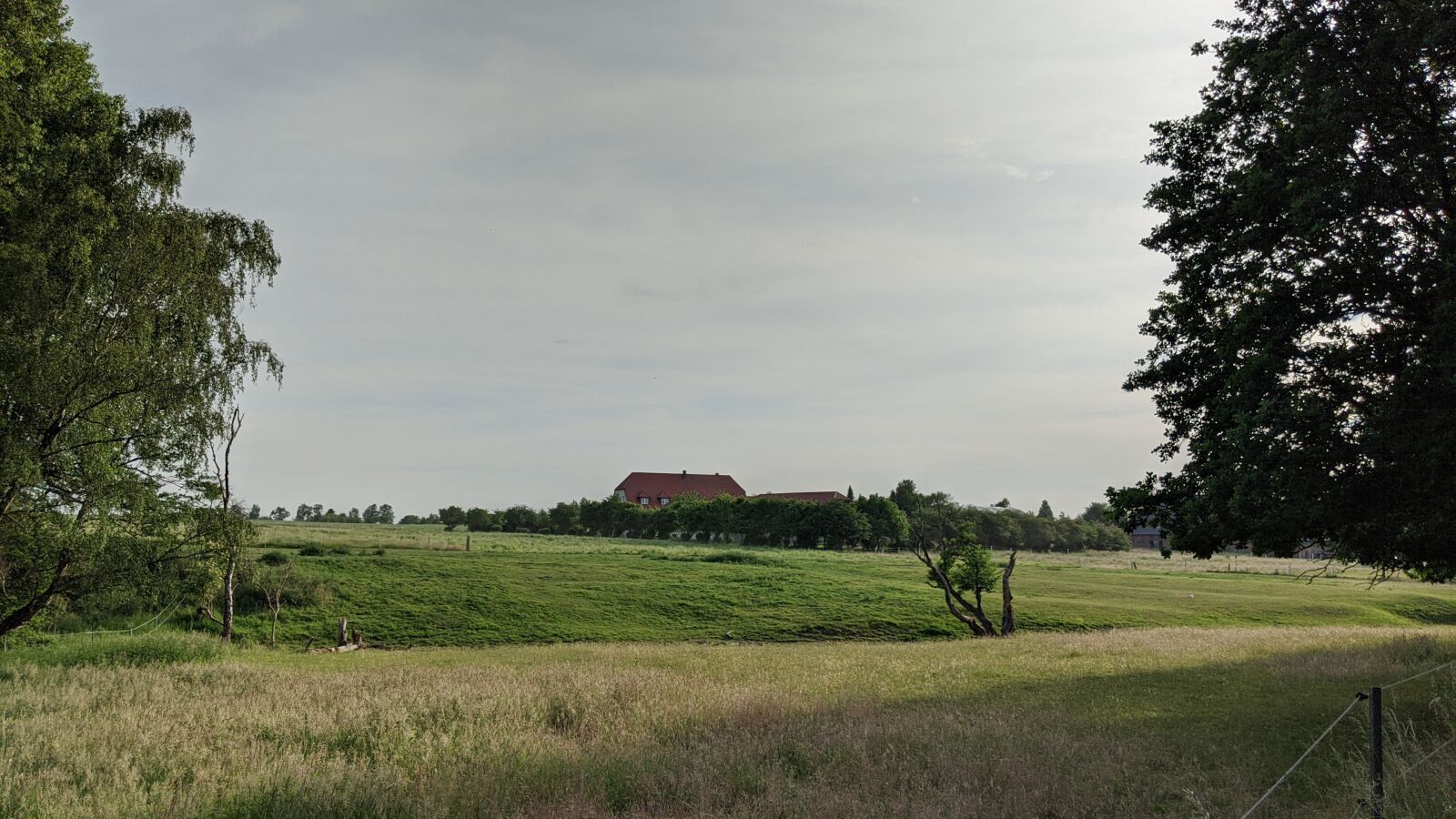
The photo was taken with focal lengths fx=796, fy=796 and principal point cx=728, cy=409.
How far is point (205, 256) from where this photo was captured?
24.3 metres

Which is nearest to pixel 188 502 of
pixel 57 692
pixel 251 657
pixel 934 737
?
pixel 57 692

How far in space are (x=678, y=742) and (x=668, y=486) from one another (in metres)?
160

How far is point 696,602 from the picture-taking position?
4966cm

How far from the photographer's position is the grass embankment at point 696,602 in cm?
4200

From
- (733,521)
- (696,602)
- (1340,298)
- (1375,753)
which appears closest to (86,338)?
(1375,753)

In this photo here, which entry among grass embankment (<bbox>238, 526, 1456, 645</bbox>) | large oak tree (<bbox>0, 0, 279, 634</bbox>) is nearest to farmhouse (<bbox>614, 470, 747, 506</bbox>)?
grass embankment (<bbox>238, 526, 1456, 645</bbox>)

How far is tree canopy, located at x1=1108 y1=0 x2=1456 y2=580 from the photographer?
40.4ft

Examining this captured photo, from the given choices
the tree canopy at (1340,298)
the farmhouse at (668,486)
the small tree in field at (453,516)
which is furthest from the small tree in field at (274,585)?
the farmhouse at (668,486)

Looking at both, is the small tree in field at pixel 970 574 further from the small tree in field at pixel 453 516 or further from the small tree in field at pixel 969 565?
the small tree in field at pixel 453 516

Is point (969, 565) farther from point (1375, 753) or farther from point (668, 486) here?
point (668, 486)

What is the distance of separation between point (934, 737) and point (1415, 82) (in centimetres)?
1338

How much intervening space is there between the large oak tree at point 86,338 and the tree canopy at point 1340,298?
23.7 meters

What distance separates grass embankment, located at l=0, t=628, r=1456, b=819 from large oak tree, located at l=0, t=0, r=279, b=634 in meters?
3.16

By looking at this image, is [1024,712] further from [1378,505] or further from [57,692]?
[57,692]
